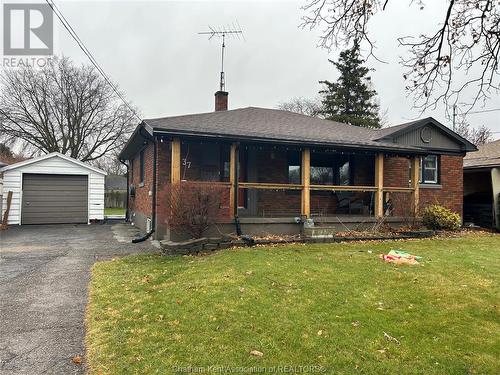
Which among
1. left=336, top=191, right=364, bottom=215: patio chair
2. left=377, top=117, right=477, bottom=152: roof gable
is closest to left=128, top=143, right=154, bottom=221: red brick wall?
left=336, top=191, right=364, bottom=215: patio chair

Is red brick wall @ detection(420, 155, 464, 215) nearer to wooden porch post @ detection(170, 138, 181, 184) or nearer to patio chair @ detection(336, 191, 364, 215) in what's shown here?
patio chair @ detection(336, 191, 364, 215)

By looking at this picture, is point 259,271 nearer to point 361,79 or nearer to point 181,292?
point 181,292

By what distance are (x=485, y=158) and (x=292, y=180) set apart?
9785 mm

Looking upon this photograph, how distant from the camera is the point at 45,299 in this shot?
483cm

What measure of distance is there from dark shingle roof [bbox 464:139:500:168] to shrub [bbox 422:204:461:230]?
15.2 feet

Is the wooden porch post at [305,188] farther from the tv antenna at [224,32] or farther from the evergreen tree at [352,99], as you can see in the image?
the evergreen tree at [352,99]

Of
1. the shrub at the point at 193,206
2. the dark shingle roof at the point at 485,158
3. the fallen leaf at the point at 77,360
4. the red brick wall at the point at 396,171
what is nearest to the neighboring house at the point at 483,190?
the dark shingle roof at the point at 485,158

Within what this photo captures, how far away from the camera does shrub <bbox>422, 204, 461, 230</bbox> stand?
10.9 metres

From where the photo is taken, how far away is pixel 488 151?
674 inches

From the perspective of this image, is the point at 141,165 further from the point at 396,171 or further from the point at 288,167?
the point at 396,171

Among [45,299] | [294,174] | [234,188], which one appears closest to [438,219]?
[294,174]

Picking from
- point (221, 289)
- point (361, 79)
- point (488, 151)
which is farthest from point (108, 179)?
point (221, 289)

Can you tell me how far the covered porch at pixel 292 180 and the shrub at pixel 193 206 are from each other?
59 centimetres

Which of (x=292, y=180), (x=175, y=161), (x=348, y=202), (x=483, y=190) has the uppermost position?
(x=175, y=161)
